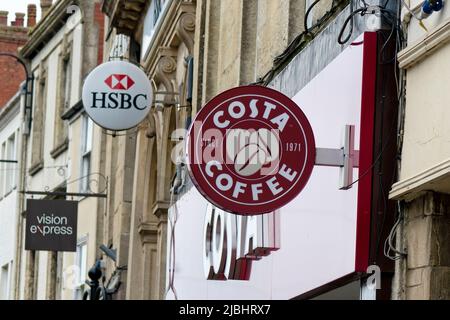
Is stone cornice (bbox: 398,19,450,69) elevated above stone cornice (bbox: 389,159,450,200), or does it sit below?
above

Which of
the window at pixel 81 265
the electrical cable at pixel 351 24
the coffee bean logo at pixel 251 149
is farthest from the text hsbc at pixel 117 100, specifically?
the window at pixel 81 265

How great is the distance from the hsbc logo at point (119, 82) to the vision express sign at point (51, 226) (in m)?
8.00

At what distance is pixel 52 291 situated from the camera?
41.8 meters

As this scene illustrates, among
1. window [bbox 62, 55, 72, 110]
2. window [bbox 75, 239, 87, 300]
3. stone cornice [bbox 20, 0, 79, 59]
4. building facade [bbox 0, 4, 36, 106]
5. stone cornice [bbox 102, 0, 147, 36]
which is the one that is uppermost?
building facade [bbox 0, 4, 36, 106]

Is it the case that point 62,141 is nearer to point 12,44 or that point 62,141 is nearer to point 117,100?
point 12,44

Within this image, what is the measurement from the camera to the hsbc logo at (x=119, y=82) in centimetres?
2433

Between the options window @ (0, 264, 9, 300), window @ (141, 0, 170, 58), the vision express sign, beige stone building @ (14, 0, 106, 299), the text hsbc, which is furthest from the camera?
window @ (0, 264, 9, 300)

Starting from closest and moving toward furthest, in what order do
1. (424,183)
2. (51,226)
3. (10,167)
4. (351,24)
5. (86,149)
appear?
(424,183) → (351,24) → (51,226) → (86,149) → (10,167)

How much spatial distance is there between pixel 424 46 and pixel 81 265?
26705 millimetres

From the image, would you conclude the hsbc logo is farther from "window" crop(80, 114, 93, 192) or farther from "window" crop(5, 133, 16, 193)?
"window" crop(5, 133, 16, 193)

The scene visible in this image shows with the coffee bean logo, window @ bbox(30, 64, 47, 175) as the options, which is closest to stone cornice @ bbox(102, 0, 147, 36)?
window @ bbox(30, 64, 47, 175)

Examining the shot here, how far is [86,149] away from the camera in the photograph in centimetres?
3994

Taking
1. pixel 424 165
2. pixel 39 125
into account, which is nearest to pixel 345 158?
pixel 424 165

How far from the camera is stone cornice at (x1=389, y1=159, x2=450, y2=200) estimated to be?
11914 mm
